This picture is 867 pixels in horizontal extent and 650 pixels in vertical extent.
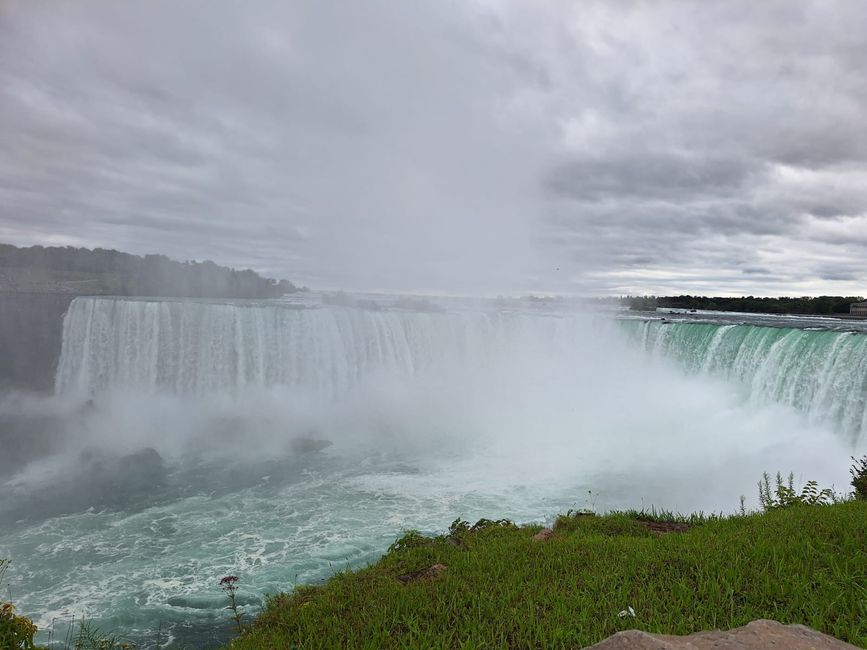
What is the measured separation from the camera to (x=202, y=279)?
39.3m

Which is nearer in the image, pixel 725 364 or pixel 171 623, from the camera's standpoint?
pixel 171 623

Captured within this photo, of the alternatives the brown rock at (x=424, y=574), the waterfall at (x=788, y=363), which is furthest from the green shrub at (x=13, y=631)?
the waterfall at (x=788, y=363)

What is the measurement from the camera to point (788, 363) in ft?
56.4

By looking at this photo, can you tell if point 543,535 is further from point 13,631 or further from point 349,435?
point 349,435

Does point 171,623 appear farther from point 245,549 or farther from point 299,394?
point 299,394

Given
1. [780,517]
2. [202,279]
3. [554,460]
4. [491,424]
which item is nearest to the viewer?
[780,517]

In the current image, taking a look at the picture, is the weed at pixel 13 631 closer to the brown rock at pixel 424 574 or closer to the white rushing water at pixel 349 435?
the brown rock at pixel 424 574

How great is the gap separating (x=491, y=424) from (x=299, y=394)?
27.9 ft

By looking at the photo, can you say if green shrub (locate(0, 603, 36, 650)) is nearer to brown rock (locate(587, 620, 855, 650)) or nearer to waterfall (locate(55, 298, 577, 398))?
brown rock (locate(587, 620, 855, 650))

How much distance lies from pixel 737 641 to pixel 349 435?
61.3ft

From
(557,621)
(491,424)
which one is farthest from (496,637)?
(491,424)

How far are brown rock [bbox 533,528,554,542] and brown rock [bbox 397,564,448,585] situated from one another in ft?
4.28

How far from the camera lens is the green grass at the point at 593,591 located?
11.7 feet

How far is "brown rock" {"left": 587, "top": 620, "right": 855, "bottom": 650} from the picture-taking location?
92.3 inches
